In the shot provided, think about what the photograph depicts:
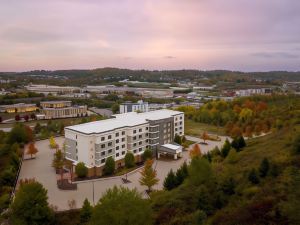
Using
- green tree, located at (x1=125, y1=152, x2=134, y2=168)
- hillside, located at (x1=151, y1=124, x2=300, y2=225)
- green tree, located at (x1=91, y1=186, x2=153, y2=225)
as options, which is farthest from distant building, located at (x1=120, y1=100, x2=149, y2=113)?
green tree, located at (x1=91, y1=186, x2=153, y2=225)

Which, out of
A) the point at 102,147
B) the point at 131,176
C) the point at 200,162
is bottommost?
the point at 131,176

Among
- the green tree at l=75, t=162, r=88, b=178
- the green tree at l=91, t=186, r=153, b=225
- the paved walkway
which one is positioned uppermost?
the green tree at l=91, t=186, r=153, b=225

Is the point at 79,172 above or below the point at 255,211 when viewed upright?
below

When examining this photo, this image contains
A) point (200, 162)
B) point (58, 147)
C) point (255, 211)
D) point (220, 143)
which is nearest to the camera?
point (255, 211)

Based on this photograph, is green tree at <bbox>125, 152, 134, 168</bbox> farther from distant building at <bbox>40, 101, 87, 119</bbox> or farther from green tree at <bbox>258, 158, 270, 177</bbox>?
distant building at <bbox>40, 101, 87, 119</bbox>

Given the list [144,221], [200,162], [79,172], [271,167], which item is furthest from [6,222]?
[271,167]

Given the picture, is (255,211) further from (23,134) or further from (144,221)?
(23,134)

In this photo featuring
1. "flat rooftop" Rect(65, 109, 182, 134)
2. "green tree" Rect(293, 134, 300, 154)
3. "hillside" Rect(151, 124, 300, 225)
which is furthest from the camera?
"flat rooftop" Rect(65, 109, 182, 134)
